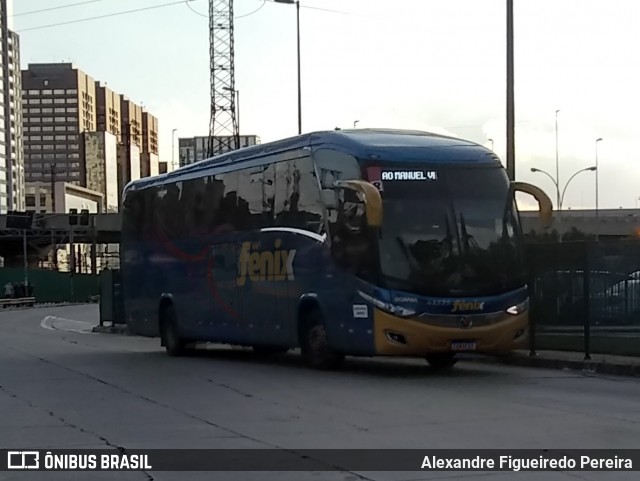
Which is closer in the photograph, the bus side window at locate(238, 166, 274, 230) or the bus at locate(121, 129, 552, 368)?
the bus at locate(121, 129, 552, 368)

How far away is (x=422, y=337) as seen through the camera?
15.0 metres

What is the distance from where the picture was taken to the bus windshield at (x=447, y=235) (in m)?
15.1

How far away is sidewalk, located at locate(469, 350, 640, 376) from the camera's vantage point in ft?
52.1

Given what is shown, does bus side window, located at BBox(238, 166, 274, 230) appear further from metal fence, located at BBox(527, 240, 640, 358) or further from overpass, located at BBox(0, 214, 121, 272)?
overpass, located at BBox(0, 214, 121, 272)

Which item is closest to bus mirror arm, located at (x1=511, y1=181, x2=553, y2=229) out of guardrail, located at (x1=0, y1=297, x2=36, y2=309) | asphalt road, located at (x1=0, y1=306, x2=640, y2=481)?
asphalt road, located at (x1=0, y1=306, x2=640, y2=481)

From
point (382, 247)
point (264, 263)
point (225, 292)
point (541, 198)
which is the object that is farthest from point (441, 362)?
point (225, 292)

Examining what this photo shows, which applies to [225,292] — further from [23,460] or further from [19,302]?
[19,302]

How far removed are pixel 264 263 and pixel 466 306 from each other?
4.51m

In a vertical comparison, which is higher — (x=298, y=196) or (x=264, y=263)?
(x=298, y=196)

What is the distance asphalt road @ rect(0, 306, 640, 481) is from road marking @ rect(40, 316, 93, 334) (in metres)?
18.9

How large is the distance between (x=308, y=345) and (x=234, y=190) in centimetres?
391

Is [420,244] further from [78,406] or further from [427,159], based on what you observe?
[78,406]

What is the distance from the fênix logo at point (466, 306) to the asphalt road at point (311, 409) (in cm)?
108

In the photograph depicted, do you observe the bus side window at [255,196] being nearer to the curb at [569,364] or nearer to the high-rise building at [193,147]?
the curb at [569,364]
